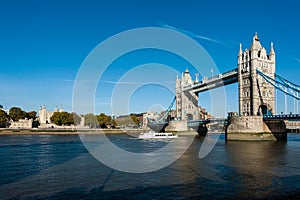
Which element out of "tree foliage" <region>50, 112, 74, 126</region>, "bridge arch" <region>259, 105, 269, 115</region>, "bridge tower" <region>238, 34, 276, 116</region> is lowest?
"tree foliage" <region>50, 112, 74, 126</region>

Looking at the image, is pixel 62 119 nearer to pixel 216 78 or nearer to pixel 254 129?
pixel 216 78

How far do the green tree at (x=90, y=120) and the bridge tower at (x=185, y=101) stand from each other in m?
29.4

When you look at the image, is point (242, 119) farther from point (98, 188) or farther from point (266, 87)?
point (98, 188)

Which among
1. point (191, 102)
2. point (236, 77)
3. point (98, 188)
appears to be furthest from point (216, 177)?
point (191, 102)

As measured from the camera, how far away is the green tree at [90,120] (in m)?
95.6

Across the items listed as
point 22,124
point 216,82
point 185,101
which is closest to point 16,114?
point 22,124

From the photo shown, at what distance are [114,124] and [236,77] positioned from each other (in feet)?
198

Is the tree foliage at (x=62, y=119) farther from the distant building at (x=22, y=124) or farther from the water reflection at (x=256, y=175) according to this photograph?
the water reflection at (x=256, y=175)

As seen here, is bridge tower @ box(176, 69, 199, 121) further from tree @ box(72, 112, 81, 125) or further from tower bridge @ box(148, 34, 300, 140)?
tree @ box(72, 112, 81, 125)

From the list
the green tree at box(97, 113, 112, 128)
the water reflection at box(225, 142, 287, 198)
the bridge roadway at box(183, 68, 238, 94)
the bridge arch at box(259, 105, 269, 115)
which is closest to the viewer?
the water reflection at box(225, 142, 287, 198)

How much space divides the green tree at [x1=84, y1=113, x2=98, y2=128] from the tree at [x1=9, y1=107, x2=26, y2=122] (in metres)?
18.7

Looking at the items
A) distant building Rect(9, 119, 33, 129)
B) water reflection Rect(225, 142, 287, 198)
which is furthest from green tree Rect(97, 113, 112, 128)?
water reflection Rect(225, 142, 287, 198)

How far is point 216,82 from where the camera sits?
61125mm

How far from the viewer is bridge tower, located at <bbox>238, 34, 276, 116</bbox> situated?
4635cm
